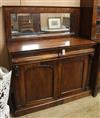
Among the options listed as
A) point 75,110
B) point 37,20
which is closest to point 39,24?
point 37,20

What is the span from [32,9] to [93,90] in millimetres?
1521

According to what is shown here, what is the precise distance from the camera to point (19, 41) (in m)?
2.04

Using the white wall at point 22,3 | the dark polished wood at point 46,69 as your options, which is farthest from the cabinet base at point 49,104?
the white wall at point 22,3

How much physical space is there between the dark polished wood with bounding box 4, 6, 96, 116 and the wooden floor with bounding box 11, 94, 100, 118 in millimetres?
73

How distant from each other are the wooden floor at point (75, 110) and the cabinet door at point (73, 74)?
0.60 feet

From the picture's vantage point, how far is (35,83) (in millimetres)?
1828

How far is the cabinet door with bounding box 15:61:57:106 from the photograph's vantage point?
5.68ft

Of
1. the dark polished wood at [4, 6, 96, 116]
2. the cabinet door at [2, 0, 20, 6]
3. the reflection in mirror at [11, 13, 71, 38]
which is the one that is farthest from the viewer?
the reflection in mirror at [11, 13, 71, 38]

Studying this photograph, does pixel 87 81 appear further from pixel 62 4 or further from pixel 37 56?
pixel 62 4

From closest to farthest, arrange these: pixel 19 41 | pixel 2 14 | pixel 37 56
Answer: pixel 37 56, pixel 2 14, pixel 19 41

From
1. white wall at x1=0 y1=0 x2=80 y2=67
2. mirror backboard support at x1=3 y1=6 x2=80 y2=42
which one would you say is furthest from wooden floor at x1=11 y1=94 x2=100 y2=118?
mirror backboard support at x1=3 y1=6 x2=80 y2=42

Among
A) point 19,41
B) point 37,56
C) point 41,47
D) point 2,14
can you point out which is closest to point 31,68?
point 37,56

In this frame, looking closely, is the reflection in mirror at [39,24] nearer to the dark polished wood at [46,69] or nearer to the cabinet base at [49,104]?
the dark polished wood at [46,69]

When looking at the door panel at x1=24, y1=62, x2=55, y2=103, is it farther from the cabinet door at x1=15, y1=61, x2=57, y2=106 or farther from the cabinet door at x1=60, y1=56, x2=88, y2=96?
the cabinet door at x1=60, y1=56, x2=88, y2=96
